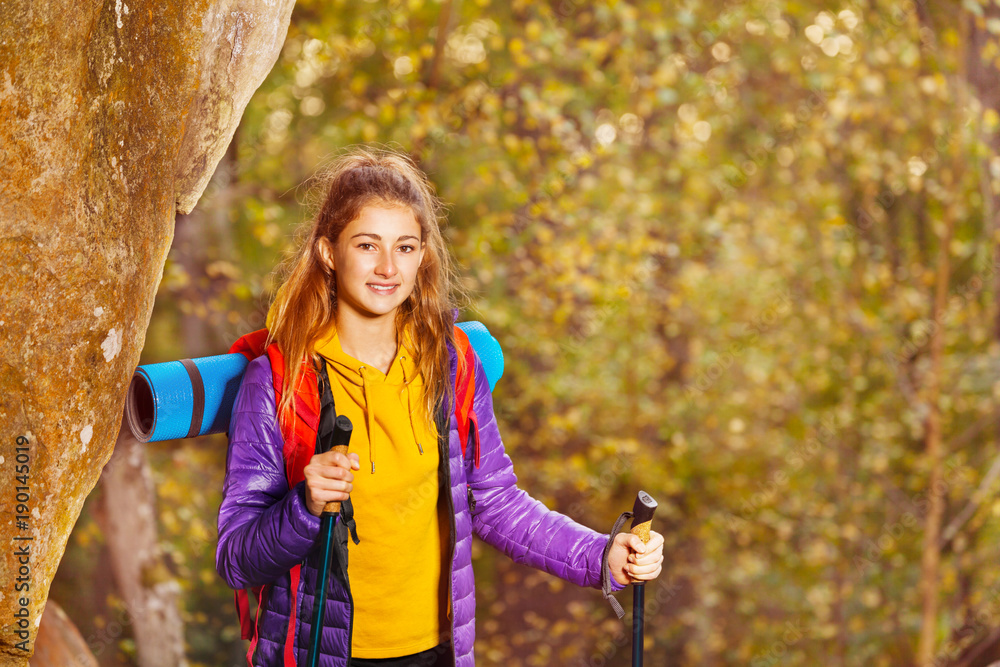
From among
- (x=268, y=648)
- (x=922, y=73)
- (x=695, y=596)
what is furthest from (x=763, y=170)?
(x=268, y=648)

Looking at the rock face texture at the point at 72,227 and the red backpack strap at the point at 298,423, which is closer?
the rock face texture at the point at 72,227

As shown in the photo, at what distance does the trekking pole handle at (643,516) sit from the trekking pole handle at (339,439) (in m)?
0.70

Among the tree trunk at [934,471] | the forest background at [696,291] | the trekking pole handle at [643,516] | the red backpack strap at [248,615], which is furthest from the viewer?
the tree trunk at [934,471]

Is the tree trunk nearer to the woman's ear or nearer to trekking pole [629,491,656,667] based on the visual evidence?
trekking pole [629,491,656,667]

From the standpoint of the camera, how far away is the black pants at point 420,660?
2039 millimetres

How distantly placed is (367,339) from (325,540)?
1.91 ft

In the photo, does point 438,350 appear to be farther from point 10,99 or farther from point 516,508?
point 10,99

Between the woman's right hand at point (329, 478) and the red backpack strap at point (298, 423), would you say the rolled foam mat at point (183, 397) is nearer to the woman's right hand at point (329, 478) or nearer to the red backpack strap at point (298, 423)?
the red backpack strap at point (298, 423)

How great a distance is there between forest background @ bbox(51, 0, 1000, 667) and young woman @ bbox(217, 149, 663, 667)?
A: 119 inches

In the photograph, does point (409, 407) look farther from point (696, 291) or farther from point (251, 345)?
point (696, 291)

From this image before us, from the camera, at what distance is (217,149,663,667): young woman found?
1913mm

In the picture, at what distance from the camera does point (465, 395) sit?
2139 millimetres

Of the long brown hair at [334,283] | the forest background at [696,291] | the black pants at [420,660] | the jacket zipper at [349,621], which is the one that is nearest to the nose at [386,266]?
the long brown hair at [334,283]

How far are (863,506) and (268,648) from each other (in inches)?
265
